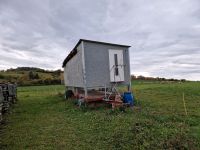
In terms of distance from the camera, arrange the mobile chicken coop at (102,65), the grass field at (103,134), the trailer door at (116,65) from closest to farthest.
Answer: the grass field at (103,134) < the mobile chicken coop at (102,65) < the trailer door at (116,65)

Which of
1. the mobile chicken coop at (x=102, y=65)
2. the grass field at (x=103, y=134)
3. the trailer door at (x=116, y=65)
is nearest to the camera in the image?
the grass field at (x=103, y=134)

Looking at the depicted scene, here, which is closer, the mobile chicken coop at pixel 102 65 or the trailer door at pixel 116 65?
the mobile chicken coop at pixel 102 65

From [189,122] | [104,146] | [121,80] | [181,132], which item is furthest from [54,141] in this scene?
[121,80]

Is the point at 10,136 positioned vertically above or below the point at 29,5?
below

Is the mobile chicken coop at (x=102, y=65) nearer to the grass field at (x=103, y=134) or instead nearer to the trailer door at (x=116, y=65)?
the trailer door at (x=116, y=65)

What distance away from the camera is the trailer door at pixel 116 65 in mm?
17578

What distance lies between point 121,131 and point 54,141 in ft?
7.99

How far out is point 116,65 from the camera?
17781mm

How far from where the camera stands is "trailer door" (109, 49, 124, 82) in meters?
17.6

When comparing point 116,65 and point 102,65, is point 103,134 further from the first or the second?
point 116,65

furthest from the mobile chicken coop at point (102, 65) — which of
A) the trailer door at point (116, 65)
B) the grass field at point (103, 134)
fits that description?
the grass field at point (103, 134)

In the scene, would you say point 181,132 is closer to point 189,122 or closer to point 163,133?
point 163,133

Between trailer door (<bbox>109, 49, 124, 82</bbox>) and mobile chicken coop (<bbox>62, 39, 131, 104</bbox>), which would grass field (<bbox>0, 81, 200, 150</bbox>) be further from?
trailer door (<bbox>109, 49, 124, 82</bbox>)

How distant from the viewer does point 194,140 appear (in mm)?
7434
